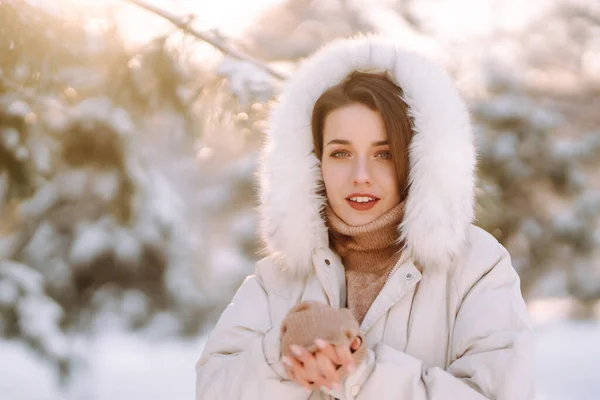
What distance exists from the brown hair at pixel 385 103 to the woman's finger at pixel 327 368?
1.79 ft

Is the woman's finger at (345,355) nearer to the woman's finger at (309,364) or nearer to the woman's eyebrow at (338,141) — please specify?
the woman's finger at (309,364)

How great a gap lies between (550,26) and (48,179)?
5.95m

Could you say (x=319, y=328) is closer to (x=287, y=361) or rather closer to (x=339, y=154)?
(x=287, y=361)

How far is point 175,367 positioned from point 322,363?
20.5ft


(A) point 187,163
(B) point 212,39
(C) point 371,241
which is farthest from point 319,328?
(A) point 187,163

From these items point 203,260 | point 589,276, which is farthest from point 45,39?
point 589,276

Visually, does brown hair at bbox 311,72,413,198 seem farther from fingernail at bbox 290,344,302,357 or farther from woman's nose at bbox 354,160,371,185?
fingernail at bbox 290,344,302,357

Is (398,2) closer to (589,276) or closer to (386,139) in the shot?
(589,276)

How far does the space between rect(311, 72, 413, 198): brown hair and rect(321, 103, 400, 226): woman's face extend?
0.02m

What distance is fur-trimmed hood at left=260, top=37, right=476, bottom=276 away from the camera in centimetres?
180

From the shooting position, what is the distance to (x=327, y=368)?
1.55 meters

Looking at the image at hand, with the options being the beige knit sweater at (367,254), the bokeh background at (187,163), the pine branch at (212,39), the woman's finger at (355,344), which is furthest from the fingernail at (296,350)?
the pine branch at (212,39)

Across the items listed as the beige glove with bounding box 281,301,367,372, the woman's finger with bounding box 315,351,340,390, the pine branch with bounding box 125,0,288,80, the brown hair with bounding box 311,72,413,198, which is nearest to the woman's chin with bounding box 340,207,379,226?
the brown hair with bounding box 311,72,413,198

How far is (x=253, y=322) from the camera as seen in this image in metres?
1.93
